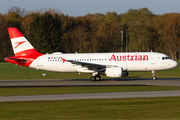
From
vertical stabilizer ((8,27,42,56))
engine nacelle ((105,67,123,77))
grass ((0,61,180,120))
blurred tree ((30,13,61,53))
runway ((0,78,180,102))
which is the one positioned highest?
blurred tree ((30,13,61,53))

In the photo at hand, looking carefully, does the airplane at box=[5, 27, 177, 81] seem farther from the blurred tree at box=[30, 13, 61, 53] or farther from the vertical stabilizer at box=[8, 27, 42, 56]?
the blurred tree at box=[30, 13, 61, 53]

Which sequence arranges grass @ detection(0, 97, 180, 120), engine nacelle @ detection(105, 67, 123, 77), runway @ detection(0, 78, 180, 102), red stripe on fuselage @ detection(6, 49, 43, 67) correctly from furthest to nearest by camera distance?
red stripe on fuselage @ detection(6, 49, 43, 67), engine nacelle @ detection(105, 67, 123, 77), runway @ detection(0, 78, 180, 102), grass @ detection(0, 97, 180, 120)

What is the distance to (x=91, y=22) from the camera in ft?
409

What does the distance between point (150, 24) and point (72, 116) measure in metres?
106

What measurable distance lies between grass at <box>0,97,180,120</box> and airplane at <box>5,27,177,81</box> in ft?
55.2

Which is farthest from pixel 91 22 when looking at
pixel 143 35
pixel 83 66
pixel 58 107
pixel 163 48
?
pixel 58 107

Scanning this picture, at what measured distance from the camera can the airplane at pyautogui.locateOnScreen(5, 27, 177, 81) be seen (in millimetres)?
35594

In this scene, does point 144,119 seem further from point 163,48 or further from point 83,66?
point 163,48

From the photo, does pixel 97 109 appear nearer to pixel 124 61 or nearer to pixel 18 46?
pixel 124 61

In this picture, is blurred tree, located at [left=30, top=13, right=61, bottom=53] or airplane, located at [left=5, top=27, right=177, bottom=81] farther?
blurred tree, located at [left=30, top=13, right=61, bottom=53]

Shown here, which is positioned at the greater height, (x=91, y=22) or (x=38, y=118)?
(x=91, y=22)

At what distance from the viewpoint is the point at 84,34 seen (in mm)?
103438

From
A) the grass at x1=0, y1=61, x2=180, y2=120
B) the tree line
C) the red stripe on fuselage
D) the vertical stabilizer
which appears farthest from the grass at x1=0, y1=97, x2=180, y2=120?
the tree line

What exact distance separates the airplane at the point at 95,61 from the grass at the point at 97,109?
55.2ft
